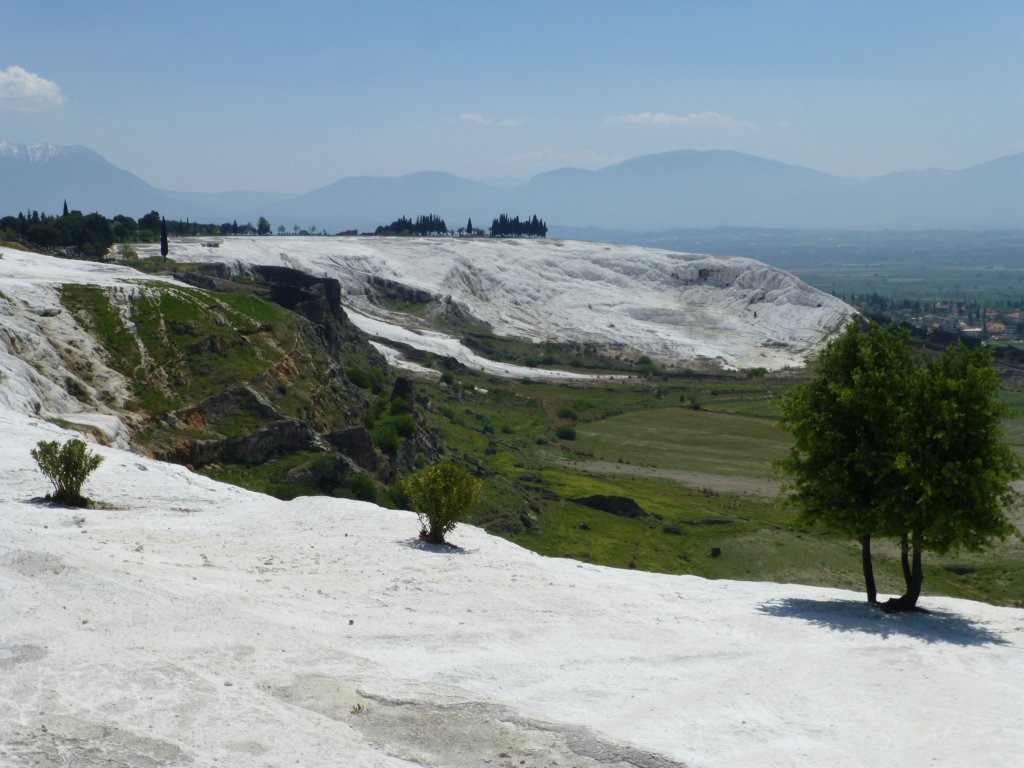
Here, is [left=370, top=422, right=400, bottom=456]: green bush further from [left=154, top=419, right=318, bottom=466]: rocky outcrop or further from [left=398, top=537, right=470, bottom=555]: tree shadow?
[left=398, top=537, right=470, bottom=555]: tree shadow

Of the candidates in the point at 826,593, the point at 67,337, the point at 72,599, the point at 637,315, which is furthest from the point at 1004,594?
the point at 637,315

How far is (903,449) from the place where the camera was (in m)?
23.8

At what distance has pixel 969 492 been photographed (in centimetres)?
2342

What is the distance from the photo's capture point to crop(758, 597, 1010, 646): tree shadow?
72.5 feet

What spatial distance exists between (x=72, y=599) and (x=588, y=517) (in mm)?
44656

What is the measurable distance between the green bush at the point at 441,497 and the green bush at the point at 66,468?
813 centimetres

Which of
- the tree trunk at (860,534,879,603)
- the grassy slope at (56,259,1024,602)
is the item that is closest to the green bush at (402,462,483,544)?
the grassy slope at (56,259,1024,602)

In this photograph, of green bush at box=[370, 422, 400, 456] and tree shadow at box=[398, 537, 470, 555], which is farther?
green bush at box=[370, 422, 400, 456]

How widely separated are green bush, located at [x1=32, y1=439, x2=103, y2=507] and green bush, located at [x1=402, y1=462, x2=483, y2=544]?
813 cm

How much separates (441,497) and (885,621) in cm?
1094

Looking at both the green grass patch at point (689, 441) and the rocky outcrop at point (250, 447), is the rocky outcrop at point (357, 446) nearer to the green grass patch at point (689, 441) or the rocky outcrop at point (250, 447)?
the rocky outcrop at point (250, 447)

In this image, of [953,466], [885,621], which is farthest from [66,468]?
[953,466]

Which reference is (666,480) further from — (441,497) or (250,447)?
(441,497)

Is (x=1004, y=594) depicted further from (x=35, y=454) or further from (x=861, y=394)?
(x=35, y=454)
